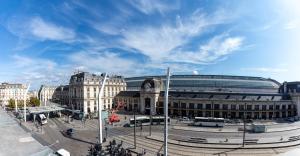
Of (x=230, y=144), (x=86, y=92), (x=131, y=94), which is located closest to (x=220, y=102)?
(x=230, y=144)

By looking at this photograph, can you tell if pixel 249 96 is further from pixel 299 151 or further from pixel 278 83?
pixel 299 151

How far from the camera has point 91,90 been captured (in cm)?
11325

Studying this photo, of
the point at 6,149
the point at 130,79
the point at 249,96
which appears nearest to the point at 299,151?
the point at 6,149

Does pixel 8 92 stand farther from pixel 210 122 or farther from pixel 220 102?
pixel 210 122

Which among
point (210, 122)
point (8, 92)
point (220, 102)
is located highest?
point (8, 92)

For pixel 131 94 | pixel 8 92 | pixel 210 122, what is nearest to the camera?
pixel 210 122

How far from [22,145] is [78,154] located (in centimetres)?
1234

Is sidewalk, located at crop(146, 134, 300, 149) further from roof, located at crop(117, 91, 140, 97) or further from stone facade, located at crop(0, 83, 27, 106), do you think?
stone facade, located at crop(0, 83, 27, 106)

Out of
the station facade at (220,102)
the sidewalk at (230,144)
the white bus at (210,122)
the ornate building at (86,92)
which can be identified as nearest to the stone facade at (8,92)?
the ornate building at (86,92)

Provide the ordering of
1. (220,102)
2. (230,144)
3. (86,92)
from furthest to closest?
(86,92) < (220,102) < (230,144)

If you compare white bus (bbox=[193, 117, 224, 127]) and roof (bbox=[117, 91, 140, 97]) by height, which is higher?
roof (bbox=[117, 91, 140, 97])

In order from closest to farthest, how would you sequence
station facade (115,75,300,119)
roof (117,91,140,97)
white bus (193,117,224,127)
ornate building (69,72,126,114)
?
white bus (193,117,224,127)
station facade (115,75,300,119)
ornate building (69,72,126,114)
roof (117,91,140,97)

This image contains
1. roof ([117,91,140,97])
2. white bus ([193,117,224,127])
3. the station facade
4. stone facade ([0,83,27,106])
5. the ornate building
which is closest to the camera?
white bus ([193,117,224,127])

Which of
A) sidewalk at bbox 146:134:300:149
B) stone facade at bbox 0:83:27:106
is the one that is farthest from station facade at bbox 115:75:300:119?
stone facade at bbox 0:83:27:106
